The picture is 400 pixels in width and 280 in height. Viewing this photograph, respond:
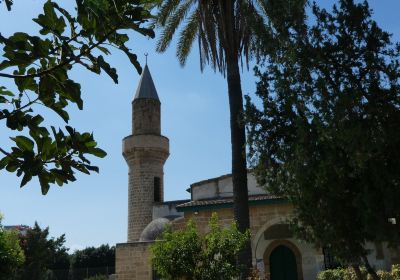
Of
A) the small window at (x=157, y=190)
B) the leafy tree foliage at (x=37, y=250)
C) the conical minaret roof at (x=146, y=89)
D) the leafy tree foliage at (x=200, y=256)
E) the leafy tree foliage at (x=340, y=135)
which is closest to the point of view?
the leafy tree foliage at (x=340, y=135)

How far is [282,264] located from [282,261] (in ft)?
0.36

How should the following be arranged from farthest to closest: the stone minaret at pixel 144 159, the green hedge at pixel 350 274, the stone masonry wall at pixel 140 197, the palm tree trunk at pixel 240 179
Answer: the stone minaret at pixel 144 159, the stone masonry wall at pixel 140 197, the green hedge at pixel 350 274, the palm tree trunk at pixel 240 179

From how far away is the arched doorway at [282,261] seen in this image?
16.8 meters

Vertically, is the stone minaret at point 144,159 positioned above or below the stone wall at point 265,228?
above

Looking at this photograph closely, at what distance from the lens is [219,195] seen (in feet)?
58.9

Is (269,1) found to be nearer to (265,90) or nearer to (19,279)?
(265,90)

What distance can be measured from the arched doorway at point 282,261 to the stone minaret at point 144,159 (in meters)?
9.97

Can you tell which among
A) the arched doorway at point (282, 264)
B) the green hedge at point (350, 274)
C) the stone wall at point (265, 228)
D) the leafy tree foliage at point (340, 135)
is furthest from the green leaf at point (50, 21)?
the arched doorway at point (282, 264)

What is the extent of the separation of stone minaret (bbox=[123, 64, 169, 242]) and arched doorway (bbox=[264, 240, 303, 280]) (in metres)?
9.97

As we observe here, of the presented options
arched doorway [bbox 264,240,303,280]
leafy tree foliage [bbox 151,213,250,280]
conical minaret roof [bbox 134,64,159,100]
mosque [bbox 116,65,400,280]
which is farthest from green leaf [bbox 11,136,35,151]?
conical minaret roof [bbox 134,64,159,100]

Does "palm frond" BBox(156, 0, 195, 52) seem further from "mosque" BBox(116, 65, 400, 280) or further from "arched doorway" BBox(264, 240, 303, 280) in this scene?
"arched doorway" BBox(264, 240, 303, 280)

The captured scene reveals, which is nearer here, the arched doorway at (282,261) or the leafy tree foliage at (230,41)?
the leafy tree foliage at (230,41)

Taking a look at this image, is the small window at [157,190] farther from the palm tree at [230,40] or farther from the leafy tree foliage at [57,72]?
the leafy tree foliage at [57,72]

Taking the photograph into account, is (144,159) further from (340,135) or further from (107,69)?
(107,69)
